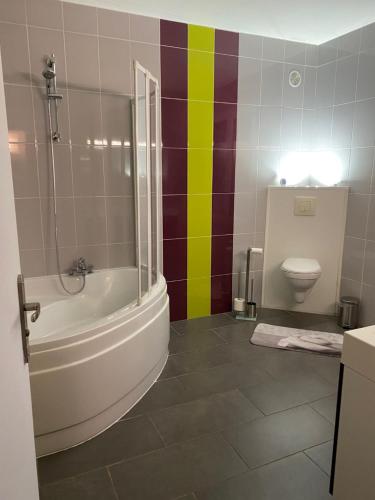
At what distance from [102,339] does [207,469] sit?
0.81 meters

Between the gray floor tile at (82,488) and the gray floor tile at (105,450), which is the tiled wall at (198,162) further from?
the gray floor tile at (82,488)

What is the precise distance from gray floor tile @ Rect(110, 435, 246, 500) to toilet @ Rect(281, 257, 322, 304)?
175 centimetres

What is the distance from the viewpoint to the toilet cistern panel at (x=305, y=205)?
11.3ft

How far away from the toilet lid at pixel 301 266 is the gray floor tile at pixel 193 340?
904 millimetres

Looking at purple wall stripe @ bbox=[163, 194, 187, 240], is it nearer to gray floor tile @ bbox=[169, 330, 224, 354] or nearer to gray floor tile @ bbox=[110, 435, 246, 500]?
gray floor tile @ bbox=[169, 330, 224, 354]

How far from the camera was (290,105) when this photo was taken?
3475 millimetres

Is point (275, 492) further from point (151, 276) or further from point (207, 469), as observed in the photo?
point (151, 276)

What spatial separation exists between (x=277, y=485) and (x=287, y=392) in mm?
744

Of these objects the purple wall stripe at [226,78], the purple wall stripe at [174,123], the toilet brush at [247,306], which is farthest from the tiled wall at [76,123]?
the toilet brush at [247,306]

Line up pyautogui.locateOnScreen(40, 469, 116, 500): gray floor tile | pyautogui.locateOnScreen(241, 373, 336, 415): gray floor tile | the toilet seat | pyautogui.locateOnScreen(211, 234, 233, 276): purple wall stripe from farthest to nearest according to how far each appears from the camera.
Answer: pyautogui.locateOnScreen(211, 234, 233, 276): purple wall stripe, the toilet seat, pyautogui.locateOnScreen(241, 373, 336, 415): gray floor tile, pyautogui.locateOnScreen(40, 469, 116, 500): gray floor tile

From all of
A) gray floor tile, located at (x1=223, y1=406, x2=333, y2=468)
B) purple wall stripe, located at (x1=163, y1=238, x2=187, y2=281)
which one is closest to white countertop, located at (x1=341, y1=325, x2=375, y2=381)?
gray floor tile, located at (x1=223, y1=406, x2=333, y2=468)

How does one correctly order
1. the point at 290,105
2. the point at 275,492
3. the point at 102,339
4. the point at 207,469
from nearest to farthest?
1. the point at 275,492
2. the point at 207,469
3. the point at 102,339
4. the point at 290,105

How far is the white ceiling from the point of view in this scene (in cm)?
270

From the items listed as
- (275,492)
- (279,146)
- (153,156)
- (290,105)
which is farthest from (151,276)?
(290,105)
